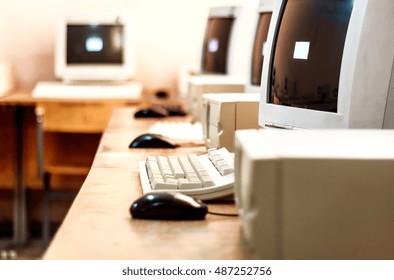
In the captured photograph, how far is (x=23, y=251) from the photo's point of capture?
3.77 meters

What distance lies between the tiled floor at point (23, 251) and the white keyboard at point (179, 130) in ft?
5.04

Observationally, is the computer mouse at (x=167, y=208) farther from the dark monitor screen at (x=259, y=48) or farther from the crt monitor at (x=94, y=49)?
the crt monitor at (x=94, y=49)

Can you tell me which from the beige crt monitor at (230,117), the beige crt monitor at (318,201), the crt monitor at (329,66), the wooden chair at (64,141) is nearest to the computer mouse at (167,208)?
the beige crt monitor at (318,201)

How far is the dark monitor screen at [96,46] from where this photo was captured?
3.78 metres

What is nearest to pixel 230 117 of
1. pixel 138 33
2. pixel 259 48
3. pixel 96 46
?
pixel 259 48

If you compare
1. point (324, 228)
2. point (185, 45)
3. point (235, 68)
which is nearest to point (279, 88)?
point (324, 228)

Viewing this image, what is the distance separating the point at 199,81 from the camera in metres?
2.46

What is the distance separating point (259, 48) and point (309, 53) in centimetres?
76

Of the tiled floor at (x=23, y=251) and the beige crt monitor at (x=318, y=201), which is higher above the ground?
the beige crt monitor at (x=318, y=201)

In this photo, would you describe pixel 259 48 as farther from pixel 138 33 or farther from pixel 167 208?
pixel 138 33

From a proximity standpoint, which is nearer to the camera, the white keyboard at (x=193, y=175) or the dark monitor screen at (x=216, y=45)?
the white keyboard at (x=193, y=175)

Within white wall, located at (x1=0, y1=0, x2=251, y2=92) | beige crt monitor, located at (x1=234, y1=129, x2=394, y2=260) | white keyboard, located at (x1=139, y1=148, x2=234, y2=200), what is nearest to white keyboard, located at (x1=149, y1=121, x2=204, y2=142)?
white keyboard, located at (x1=139, y1=148, x2=234, y2=200)

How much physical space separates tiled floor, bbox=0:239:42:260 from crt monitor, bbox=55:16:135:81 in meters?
0.97
